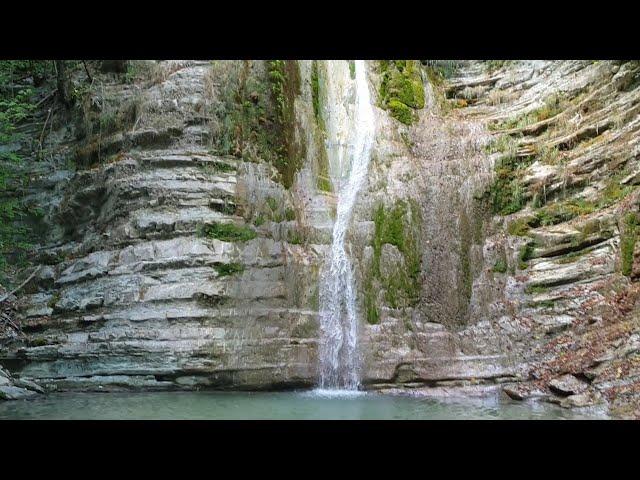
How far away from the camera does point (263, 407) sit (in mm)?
6734

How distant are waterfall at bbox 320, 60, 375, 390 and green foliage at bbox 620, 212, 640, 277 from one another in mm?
3764

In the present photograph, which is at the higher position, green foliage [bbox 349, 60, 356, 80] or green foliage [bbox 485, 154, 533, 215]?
green foliage [bbox 349, 60, 356, 80]

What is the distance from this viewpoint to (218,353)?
7668 millimetres

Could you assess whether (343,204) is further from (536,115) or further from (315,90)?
(536,115)

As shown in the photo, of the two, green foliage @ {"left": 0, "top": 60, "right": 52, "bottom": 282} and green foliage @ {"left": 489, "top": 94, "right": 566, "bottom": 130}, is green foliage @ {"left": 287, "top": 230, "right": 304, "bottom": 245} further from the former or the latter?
green foliage @ {"left": 0, "top": 60, "right": 52, "bottom": 282}

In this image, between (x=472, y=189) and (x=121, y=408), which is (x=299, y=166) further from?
(x=121, y=408)

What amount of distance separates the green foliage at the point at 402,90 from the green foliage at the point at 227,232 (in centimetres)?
366

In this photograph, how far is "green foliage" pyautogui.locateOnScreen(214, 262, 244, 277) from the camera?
317 inches

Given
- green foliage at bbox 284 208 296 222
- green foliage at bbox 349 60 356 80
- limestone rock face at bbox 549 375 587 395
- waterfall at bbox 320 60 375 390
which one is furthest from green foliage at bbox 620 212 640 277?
green foliage at bbox 349 60 356 80

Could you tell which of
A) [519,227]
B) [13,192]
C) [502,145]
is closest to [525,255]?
[519,227]

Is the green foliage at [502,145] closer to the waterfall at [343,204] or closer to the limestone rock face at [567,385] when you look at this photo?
the waterfall at [343,204]

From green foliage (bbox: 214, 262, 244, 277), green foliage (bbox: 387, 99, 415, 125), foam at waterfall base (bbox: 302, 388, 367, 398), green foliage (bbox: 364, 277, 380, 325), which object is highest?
green foliage (bbox: 387, 99, 415, 125)

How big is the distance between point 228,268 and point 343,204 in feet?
7.84
